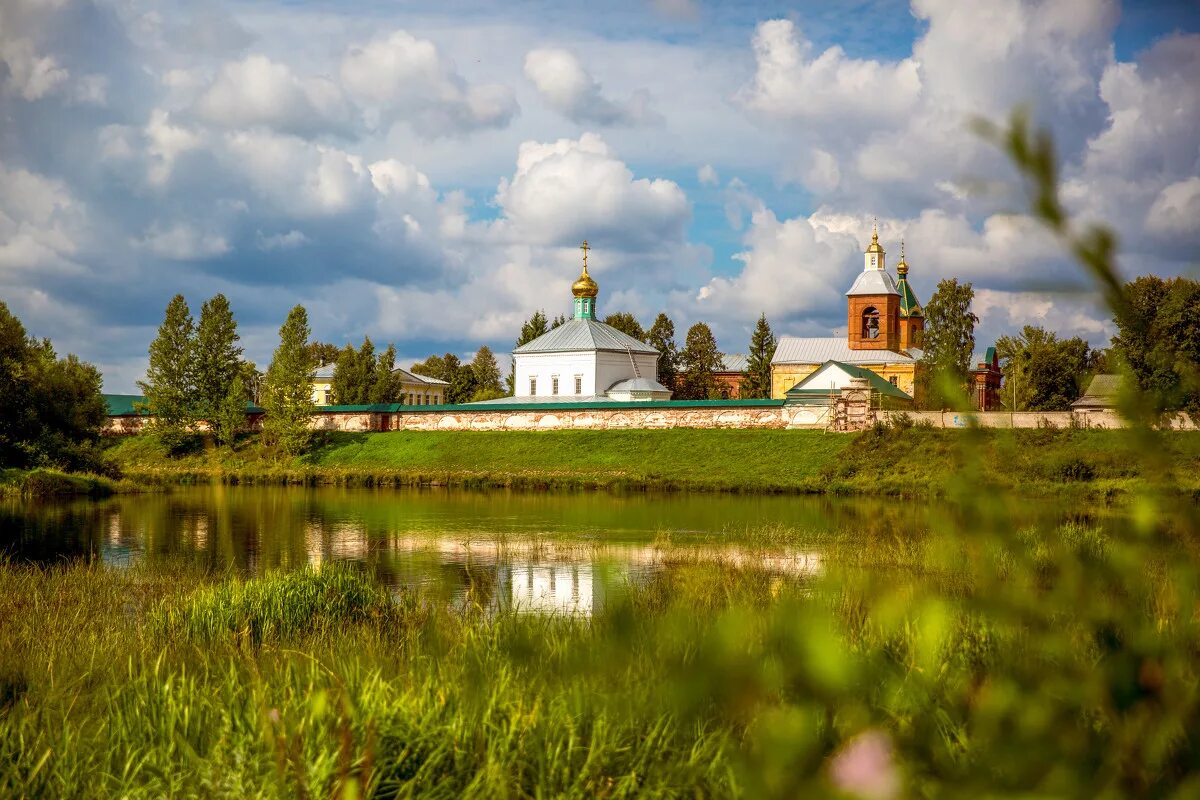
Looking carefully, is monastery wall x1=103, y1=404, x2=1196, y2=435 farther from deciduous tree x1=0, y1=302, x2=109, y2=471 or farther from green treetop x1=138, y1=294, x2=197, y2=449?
deciduous tree x1=0, y1=302, x2=109, y2=471

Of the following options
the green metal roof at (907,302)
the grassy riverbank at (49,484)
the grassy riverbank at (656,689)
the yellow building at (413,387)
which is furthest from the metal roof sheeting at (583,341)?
the grassy riverbank at (656,689)

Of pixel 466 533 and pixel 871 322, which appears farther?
pixel 871 322

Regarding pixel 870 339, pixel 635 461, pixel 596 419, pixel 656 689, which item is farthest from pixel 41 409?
pixel 870 339

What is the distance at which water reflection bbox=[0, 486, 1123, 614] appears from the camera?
45.9 ft

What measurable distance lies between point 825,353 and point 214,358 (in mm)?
32252

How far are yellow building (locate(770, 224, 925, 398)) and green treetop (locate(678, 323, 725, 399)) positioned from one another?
28.1 feet

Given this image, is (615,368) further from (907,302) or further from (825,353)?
(907,302)

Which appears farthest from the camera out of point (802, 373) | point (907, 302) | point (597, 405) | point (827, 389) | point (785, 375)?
point (907, 302)

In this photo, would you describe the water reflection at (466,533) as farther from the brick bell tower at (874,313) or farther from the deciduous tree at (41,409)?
the brick bell tower at (874,313)

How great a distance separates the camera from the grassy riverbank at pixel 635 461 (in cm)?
3022

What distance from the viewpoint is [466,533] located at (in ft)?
65.7

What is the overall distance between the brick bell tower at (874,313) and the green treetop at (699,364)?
11675mm

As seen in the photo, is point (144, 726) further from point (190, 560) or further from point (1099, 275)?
point (190, 560)

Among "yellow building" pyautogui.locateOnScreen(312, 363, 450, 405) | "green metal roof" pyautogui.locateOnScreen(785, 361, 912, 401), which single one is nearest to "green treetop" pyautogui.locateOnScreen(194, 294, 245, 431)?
"green metal roof" pyautogui.locateOnScreen(785, 361, 912, 401)
